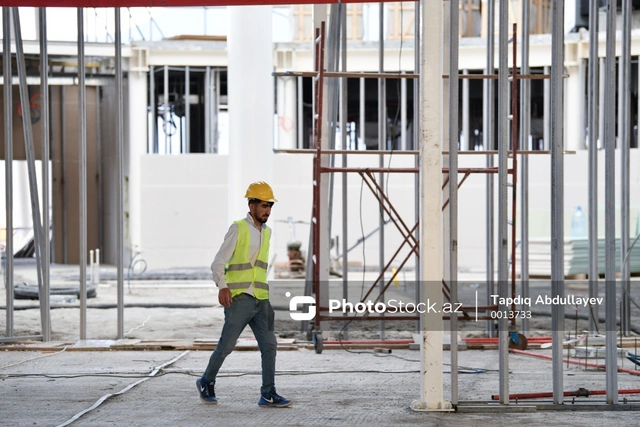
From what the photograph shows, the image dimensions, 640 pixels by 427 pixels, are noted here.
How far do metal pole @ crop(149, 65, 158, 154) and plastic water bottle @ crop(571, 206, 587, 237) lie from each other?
1310 centimetres

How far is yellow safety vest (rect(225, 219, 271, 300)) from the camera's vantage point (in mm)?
7613

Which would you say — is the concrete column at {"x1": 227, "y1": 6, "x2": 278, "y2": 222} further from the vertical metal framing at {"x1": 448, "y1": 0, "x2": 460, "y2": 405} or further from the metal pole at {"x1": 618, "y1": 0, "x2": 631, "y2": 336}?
the vertical metal framing at {"x1": 448, "y1": 0, "x2": 460, "y2": 405}

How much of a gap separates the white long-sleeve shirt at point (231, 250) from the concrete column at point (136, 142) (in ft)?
70.5

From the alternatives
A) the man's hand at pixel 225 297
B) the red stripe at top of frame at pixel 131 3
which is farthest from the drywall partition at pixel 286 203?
the man's hand at pixel 225 297

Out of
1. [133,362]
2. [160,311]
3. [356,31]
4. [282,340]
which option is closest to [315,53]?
[282,340]

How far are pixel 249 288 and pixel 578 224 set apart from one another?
2033 centimetres

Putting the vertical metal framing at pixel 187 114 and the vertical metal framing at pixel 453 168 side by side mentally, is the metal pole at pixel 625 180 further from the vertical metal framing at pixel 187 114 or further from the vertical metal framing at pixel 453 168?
Result: the vertical metal framing at pixel 187 114

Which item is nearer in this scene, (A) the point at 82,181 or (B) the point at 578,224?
(A) the point at 82,181

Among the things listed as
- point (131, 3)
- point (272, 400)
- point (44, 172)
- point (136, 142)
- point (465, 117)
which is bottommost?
point (272, 400)

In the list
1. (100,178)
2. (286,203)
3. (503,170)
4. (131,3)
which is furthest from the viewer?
(100,178)

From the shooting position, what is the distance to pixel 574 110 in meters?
27.8

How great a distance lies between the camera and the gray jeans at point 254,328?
7555 millimetres

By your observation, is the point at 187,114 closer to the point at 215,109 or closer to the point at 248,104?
the point at 215,109

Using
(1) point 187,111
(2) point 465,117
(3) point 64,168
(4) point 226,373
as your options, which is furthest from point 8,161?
(3) point 64,168
